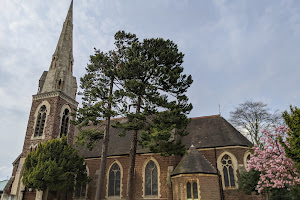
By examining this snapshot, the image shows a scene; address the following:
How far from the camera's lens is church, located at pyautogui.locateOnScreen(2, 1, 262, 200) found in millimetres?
18656

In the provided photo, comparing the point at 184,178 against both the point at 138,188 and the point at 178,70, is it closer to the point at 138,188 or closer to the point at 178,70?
the point at 138,188

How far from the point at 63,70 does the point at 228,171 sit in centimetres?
2138

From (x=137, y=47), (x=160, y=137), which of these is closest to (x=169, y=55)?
(x=137, y=47)

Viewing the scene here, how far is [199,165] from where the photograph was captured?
18.7 meters

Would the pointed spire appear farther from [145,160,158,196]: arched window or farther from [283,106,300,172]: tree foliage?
[283,106,300,172]: tree foliage

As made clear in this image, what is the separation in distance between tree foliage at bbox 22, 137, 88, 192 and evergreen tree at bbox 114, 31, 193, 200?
6.76 meters

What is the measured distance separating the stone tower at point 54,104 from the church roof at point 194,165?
13394mm

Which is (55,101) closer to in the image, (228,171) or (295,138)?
(228,171)

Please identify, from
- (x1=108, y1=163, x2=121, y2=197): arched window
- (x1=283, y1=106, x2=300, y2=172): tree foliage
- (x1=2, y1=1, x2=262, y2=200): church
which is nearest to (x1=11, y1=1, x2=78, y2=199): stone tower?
(x1=2, y1=1, x2=262, y2=200): church

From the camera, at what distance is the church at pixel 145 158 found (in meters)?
18.7

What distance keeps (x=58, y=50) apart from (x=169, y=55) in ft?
58.1

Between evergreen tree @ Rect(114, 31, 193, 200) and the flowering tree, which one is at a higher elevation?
evergreen tree @ Rect(114, 31, 193, 200)

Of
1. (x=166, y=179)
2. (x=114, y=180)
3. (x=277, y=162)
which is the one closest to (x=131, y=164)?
(x=166, y=179)

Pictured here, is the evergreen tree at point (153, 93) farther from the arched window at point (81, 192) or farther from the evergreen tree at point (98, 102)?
the arched window at point (81, 192)
